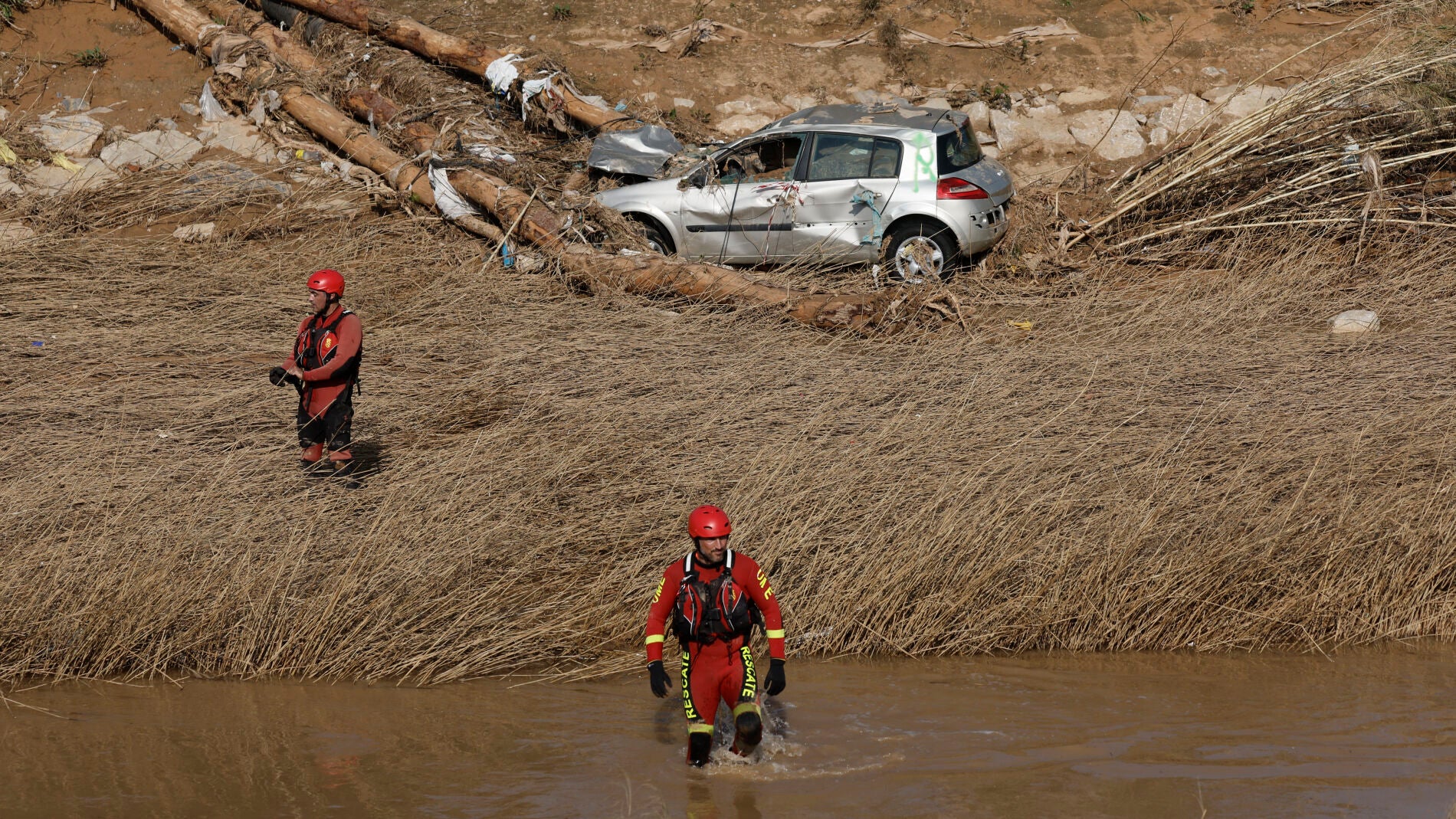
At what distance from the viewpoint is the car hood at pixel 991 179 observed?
38.3 ft

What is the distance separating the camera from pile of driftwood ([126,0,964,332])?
10.9 m

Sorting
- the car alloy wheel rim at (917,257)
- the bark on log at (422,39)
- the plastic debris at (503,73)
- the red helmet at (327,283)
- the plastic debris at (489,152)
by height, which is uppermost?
the bark on log at (422,39)

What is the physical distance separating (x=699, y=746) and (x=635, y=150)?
9197mm

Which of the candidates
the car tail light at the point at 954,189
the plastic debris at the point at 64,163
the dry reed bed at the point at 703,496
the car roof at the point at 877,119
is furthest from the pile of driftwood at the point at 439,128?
the plastic debris at the point at 64,163

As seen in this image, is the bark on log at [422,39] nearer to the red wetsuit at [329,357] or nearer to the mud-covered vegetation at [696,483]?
the mud-covered vegetation at [696,483]

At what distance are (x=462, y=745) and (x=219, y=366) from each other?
500 cm

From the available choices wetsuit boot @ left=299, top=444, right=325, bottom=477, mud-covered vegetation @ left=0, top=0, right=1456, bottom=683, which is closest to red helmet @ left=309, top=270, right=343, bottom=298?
wetsuit boot @ left=299, top=444, right=325, bottom=477

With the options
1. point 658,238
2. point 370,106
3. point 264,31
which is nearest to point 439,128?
point 370,106

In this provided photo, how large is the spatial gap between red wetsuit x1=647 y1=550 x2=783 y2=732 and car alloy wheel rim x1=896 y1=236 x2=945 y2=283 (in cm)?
702

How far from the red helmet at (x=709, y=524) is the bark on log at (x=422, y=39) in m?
10.3

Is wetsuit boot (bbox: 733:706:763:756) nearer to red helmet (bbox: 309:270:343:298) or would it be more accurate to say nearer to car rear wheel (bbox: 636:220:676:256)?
red helmet (bbox: 309:270:343:298)

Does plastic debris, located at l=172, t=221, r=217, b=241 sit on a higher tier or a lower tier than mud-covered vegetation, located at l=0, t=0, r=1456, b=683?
higher

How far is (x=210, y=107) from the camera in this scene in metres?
15.0

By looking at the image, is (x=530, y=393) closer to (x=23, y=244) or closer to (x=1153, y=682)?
(x=1153, y=682)
